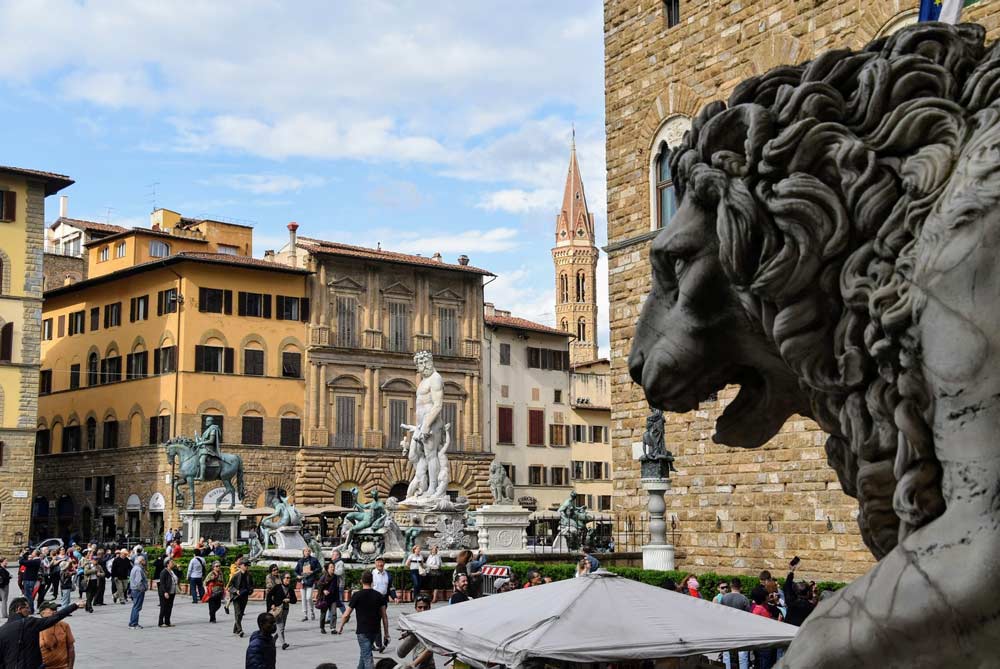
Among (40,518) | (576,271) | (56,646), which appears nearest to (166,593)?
(56,646)

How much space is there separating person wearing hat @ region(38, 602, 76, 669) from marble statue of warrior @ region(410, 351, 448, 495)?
1609cm

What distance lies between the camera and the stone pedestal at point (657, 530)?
1967 centimetres

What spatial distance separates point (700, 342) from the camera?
194 cm

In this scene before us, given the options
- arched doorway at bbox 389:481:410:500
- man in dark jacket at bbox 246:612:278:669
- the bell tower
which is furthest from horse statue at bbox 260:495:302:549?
the bell tower

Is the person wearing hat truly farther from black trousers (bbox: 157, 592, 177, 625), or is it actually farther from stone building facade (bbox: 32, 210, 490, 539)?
stone building facade (bbox: 32, 210, 490, 539)

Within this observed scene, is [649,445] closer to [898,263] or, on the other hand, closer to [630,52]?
[630,52]

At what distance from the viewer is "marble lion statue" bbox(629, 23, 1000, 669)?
4.67ft

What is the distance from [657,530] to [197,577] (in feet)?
35.8

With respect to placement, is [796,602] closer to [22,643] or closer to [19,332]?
[22,643]

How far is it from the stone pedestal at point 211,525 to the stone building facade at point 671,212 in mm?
15542

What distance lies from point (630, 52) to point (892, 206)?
21.2 meters

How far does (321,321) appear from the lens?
178ft

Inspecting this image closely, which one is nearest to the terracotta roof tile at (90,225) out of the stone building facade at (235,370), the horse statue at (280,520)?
the stone building facade at (235,370)

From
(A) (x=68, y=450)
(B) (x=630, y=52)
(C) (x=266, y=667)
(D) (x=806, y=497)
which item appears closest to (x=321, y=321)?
(A) (x=68, y=450)
